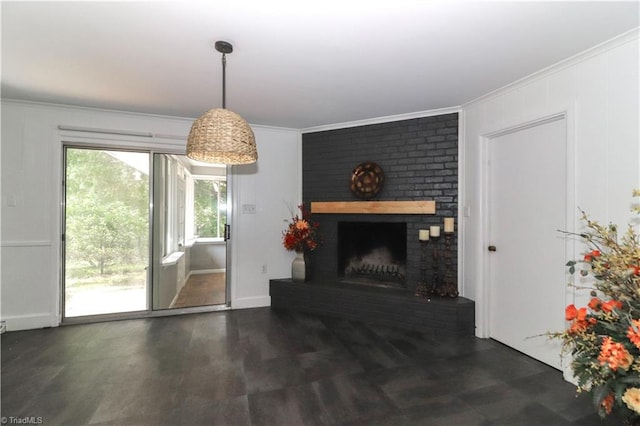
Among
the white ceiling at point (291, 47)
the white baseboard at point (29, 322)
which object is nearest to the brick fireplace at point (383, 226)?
the white ceiling at point (291, 47)

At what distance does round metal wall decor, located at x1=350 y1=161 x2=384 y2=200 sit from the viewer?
345cm

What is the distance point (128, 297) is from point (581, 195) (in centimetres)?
461

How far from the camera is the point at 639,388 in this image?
1.12 meters

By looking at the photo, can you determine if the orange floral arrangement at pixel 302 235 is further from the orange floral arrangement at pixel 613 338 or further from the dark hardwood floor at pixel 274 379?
the orange floral arrangement at pixel 613 338

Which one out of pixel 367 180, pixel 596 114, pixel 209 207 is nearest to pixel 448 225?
pixel 367 180

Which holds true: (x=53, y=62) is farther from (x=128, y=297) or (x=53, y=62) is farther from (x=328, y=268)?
(x=328, y=268)

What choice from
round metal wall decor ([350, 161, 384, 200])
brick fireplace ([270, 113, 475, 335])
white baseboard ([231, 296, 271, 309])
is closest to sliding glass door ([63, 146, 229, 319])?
white baseboard ([231, 296, 271, 309])

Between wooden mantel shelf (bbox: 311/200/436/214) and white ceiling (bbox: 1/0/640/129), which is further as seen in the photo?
wooden mantel shelf (bbox: 311/200/436/214)

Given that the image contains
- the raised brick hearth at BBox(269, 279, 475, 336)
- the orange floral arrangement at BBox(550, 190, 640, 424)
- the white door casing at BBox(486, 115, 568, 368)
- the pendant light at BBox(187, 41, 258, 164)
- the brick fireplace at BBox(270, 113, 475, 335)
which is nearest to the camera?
the orange floral arrangement at BBox(550, 190, 640, 424)

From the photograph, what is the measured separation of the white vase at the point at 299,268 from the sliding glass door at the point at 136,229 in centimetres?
92

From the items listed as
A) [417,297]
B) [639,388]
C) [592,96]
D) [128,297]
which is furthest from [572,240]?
[128,297]

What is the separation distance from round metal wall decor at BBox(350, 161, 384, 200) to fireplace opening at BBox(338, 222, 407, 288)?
483mm

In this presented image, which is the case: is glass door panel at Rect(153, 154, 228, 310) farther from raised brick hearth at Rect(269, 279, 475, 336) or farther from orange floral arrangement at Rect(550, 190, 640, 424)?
orange floral arrangement at Rect(550, 190, 640, 424)

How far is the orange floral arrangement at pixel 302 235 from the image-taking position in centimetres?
362
